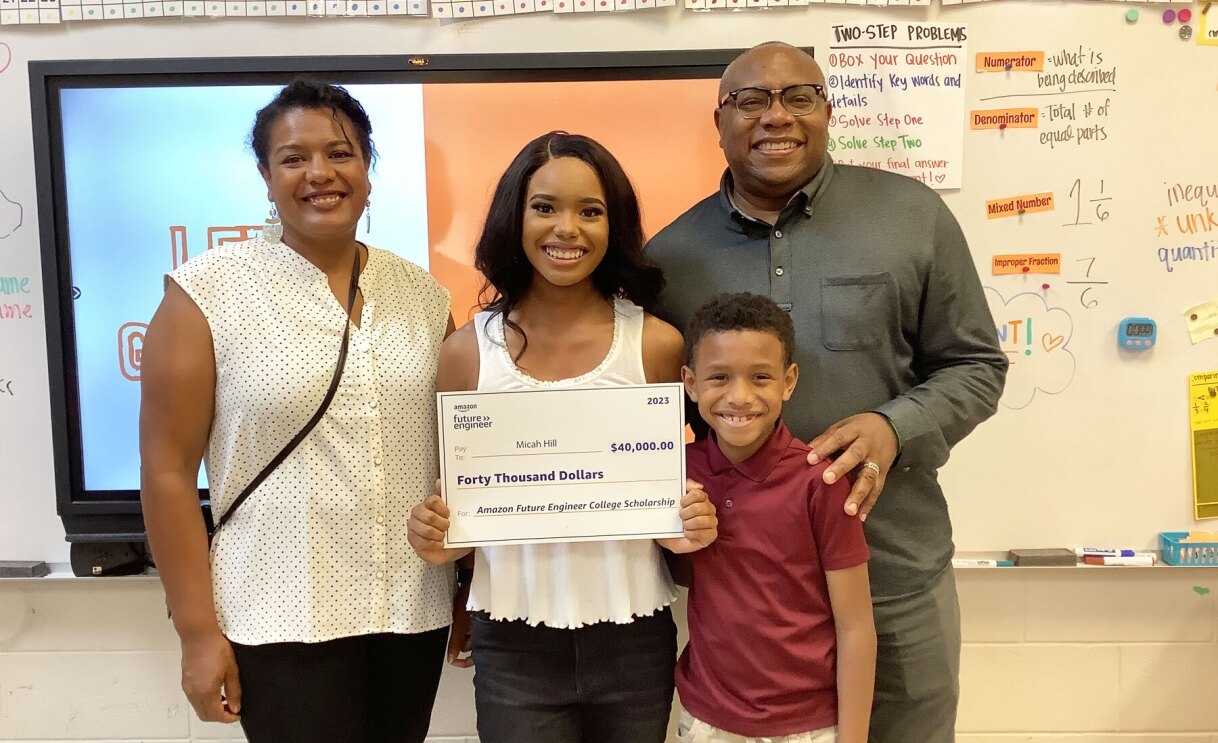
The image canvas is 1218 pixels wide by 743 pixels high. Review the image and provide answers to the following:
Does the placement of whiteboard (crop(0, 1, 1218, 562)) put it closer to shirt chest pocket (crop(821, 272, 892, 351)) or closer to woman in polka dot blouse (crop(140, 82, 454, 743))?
shirt chest pocket (crop(821, 272, 892, 351))

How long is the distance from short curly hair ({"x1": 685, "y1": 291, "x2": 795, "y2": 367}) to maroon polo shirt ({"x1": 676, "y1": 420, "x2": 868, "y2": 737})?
156 millimetres

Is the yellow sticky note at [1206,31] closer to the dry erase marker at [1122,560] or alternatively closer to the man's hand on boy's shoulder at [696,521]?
the dry erase marker at [1122,560]

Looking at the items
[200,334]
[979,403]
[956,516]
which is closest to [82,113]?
[200,334]

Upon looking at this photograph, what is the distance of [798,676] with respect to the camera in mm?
1160

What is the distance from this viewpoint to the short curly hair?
1172mm

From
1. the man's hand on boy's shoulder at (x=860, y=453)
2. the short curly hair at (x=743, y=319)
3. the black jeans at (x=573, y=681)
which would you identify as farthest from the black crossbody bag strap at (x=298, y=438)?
the man's hand on boy's shoulder at (x=860, y=453)

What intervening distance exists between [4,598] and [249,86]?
1567 mm

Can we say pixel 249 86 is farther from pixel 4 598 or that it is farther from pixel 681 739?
pixel 681 739

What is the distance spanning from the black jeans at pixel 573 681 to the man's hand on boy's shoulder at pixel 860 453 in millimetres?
400

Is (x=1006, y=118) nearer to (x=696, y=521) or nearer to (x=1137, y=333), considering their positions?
(x=1137, y=333)

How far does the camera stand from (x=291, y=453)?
1.26 metres

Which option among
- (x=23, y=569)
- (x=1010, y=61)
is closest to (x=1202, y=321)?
(x=1010, y=61)

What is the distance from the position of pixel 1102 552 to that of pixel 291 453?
2.00 metres

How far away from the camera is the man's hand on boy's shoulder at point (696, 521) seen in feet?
3.86
